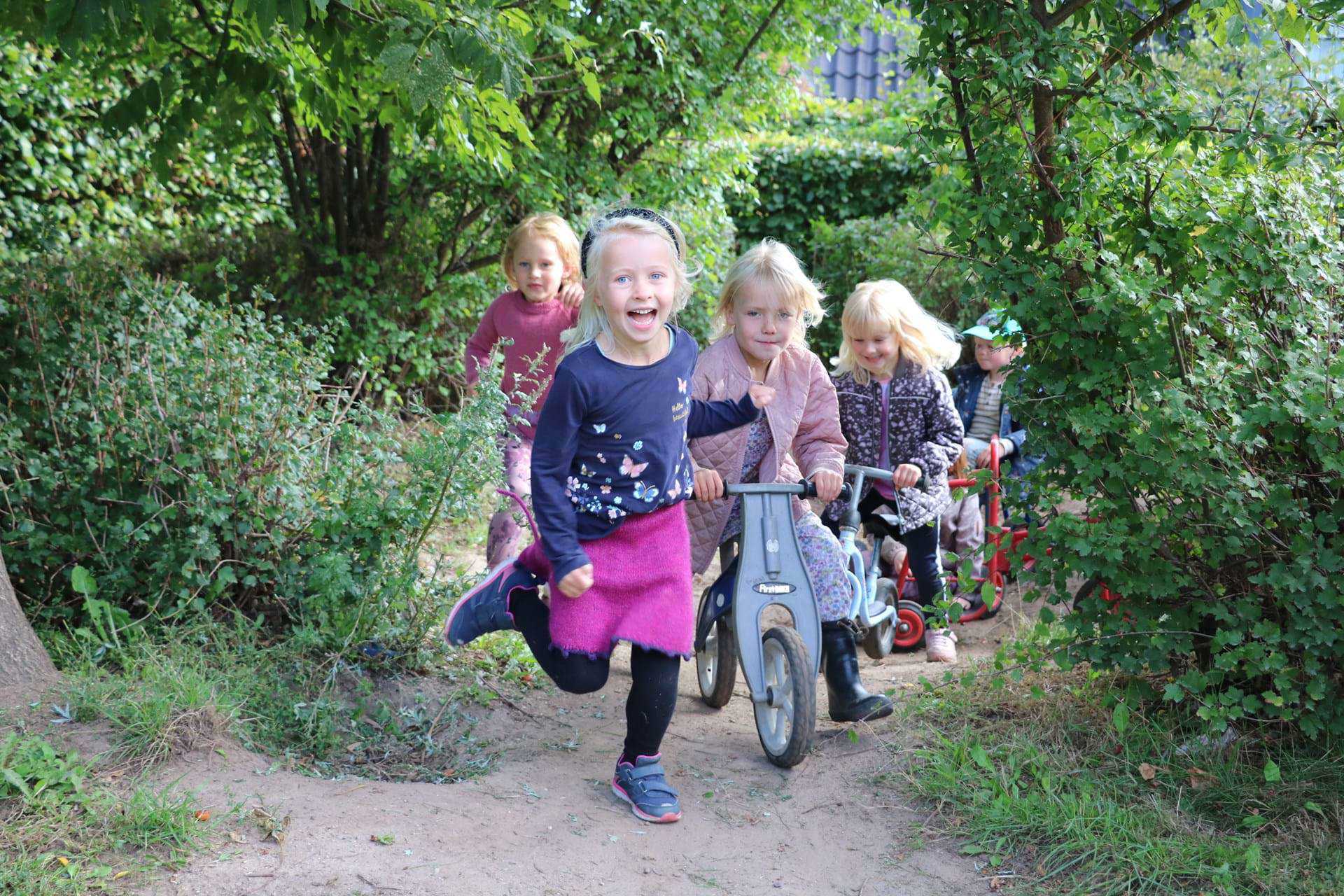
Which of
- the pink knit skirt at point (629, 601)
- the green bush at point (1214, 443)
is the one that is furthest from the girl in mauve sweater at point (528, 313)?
the green bush at point (1214, 443)

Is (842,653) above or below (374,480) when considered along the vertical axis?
below

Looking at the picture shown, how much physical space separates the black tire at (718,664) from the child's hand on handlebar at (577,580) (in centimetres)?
104

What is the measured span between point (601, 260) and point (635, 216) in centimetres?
20

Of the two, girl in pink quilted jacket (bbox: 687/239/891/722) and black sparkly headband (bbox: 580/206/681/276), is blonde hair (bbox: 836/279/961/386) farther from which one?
black sparkly headband (bbox: 580/206/681/276)

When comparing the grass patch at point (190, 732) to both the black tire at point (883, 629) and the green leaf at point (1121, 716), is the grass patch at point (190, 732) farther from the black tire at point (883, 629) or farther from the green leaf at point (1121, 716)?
the green leaf at point (1121, 716)

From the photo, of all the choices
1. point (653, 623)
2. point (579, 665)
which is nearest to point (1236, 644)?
point (653, 623)

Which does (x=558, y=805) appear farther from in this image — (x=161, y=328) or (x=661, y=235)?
(x=161, y=328)

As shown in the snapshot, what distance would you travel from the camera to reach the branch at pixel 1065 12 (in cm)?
335

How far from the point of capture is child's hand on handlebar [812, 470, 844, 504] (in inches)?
149

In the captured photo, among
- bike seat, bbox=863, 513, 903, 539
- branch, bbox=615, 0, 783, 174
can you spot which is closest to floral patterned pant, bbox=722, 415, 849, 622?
bike seat, bbox=863, 513, 903, 539

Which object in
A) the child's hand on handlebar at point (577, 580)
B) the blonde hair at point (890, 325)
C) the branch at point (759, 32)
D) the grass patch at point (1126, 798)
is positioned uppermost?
the branch at point (759, 32)

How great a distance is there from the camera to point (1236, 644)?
119 inches

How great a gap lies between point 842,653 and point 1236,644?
1274 mm

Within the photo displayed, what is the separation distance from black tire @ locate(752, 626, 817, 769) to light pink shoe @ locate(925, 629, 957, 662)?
4.53ft
